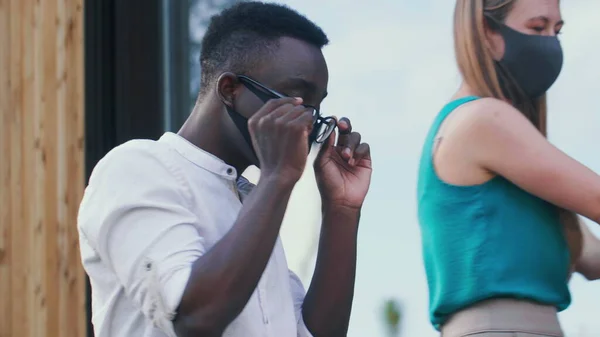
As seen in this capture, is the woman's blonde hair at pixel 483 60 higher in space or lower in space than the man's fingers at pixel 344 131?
higher

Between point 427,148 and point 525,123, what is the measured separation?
0.26 metres

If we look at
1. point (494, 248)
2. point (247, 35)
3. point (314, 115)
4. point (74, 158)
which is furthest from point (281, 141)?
point (74, 158)

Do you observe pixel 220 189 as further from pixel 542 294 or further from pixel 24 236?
pixel 24 236

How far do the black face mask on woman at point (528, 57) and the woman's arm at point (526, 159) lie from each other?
0.16 metres

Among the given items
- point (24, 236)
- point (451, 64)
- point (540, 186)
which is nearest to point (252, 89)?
point (540, 186)

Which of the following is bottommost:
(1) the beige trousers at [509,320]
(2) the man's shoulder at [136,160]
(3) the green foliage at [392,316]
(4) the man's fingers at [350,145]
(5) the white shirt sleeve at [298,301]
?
(3) the green foliage at [392,316]

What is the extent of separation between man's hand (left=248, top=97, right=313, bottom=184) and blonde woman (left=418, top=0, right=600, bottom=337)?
492mm

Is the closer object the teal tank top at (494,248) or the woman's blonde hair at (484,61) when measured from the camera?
the teal tank top at (494,248)

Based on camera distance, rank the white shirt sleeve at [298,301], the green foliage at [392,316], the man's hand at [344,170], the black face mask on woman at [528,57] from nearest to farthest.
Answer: the white shirt sleeve at [298,301]
the man's hand at [344,170]
the black face mask on woman at [528,57]
the green foliage at [392,316]

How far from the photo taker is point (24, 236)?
160 inches

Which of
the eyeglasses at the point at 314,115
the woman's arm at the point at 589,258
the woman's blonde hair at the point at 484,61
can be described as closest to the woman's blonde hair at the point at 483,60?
the woman's blonde hair at the point at 484,61

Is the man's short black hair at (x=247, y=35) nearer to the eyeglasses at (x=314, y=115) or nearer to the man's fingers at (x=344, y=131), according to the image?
the eyeglasses at (x=314, y=115)

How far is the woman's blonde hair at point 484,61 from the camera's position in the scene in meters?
2.61

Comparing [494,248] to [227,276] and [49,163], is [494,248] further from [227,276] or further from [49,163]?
[49,163]
